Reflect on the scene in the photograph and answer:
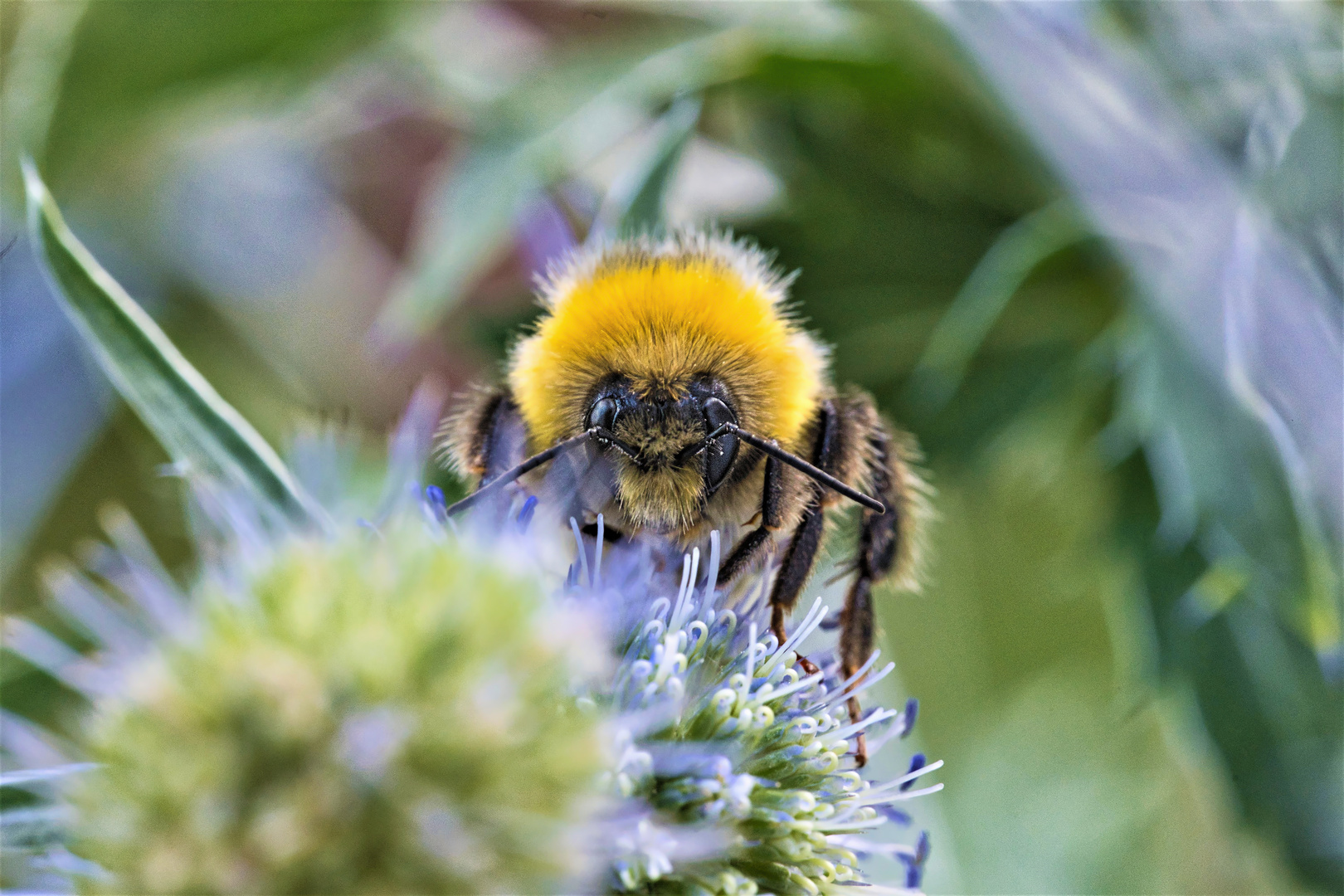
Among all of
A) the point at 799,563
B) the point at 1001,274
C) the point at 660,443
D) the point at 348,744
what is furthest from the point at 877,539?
the point at 348,744

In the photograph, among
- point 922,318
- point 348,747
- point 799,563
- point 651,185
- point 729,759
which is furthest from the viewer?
point 922,318

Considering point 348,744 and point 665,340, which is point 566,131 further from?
point 348,744

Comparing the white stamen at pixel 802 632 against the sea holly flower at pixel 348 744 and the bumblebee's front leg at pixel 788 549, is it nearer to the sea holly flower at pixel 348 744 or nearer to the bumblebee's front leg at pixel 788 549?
the bumblebee's front leg at pixel 788 549

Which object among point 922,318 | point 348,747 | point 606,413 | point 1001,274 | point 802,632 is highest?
point 922,318

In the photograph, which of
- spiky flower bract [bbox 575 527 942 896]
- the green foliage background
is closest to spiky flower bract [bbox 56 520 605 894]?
spiky flower bract [bbox 575 527 942 896]

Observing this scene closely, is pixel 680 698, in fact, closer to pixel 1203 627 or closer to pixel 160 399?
pixel 160 399

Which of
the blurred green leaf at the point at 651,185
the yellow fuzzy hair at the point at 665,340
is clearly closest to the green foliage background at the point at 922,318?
the blurred green leaf at the point at 651,185

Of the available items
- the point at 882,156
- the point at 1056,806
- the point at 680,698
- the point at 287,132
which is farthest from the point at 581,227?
the point at 1056,806

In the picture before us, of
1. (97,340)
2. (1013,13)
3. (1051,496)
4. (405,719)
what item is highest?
(1013,13)
